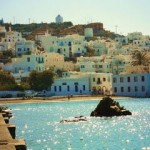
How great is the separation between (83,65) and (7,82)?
23.6m

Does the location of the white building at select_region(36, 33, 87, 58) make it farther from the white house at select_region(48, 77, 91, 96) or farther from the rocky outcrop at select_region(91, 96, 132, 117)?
the rocky outcrop at select_region(91, 96, 132, 117)

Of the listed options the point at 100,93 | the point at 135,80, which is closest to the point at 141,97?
the point at 135,80

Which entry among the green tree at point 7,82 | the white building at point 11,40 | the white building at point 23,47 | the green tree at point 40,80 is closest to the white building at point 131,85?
the green tree at point 40,80

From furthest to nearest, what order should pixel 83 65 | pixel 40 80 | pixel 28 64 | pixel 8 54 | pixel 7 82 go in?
pixel 8 54
pixel 83 65
pixel 28 64
pixel 7 82
pixel 40 80

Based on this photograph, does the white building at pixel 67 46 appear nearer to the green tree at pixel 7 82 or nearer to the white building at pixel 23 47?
the white building at pixel 23 47

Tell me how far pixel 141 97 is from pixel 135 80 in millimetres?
3372

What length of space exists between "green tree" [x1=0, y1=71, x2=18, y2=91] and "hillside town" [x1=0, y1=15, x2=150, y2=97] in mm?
5159

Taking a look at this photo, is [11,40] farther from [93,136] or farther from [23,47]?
[93,136]

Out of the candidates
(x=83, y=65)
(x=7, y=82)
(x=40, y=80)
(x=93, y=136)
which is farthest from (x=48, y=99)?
(x=93, y=136)

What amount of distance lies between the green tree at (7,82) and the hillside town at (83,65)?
516 cm

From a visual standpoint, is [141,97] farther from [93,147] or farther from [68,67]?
[93,147]

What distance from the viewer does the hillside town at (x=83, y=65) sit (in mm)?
101750

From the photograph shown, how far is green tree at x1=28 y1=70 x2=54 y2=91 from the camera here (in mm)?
104125

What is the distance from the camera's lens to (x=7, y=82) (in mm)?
108062
